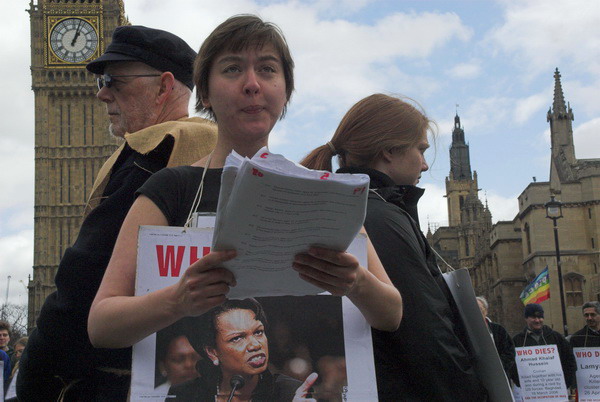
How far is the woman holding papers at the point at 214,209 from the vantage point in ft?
5.80

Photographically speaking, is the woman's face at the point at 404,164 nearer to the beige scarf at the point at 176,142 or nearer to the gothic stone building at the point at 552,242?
the beige scarf at the point at 176,142

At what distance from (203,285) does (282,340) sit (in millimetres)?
312

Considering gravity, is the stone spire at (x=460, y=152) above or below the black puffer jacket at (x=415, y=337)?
above

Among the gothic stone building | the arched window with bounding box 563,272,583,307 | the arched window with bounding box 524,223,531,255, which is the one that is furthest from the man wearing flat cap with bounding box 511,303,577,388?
the arched window with bounding box 524,223,531,255

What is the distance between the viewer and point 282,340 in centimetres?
198

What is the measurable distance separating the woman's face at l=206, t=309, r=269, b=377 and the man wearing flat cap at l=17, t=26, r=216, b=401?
0.44 metres

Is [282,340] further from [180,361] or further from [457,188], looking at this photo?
[457,188]

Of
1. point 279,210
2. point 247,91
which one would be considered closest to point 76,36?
point 247,91

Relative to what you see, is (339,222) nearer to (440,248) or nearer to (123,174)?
(123,174)

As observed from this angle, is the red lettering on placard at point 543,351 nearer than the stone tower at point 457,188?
Yes

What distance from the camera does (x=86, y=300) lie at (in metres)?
2.39

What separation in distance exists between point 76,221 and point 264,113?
A: 6766 centimetres

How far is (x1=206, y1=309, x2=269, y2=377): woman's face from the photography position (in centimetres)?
Answer: 193

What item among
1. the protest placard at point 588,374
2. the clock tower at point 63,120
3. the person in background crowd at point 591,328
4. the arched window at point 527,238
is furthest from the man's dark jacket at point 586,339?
the clock tower at point 63,120
